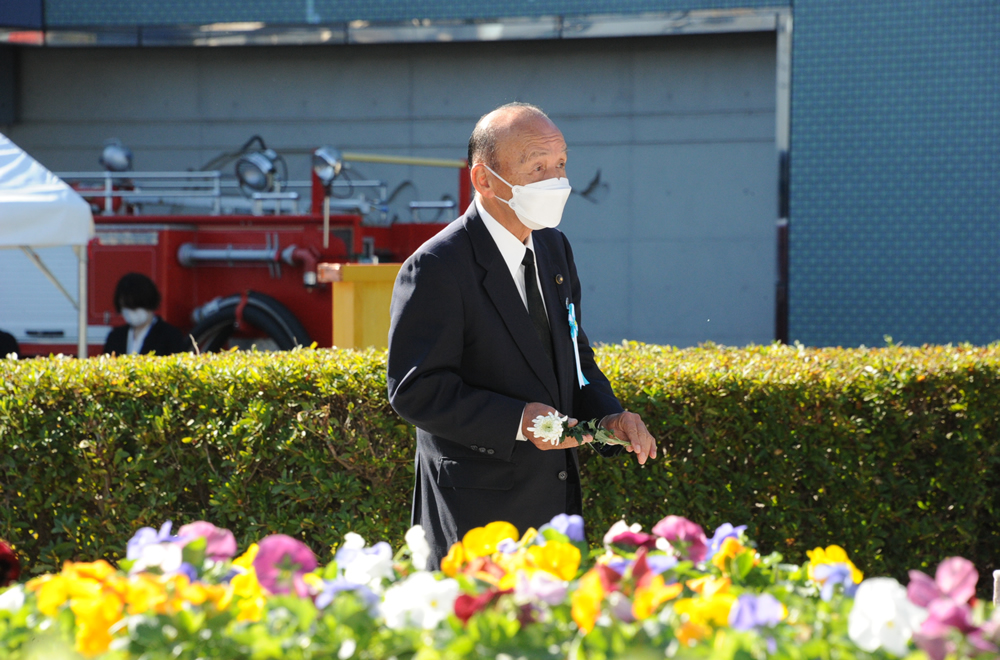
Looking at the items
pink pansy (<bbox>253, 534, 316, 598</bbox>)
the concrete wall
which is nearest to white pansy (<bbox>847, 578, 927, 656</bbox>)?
pink pansy (<bbox>253, 534, 316, 598</bbox>)

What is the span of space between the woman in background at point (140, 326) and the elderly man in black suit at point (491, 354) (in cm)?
423

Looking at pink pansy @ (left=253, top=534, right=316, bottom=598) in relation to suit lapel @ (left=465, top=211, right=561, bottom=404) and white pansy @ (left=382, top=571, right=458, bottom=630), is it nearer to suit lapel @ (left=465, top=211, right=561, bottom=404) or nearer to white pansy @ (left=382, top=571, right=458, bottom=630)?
white pansy @ (left=382, top=571, right=458, bottom=630)

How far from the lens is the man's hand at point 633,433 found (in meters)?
2.02

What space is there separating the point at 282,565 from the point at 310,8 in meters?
9.75

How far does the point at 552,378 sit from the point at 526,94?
8706mm

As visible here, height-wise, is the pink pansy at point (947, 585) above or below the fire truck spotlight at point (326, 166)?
below

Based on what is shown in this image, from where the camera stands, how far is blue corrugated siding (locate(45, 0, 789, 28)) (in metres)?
9.83

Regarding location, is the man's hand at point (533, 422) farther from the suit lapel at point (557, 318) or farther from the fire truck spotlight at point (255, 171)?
the fire truck spotlight at point (255, 171)

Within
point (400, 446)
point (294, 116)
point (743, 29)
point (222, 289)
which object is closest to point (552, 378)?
Result: point (400, 446)

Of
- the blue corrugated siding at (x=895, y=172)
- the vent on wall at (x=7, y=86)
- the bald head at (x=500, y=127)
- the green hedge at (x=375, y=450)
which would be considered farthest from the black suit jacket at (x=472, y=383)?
the vent on wall at (x=7, y=86)

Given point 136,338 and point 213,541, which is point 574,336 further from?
point 136,338

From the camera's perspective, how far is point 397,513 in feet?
10.6

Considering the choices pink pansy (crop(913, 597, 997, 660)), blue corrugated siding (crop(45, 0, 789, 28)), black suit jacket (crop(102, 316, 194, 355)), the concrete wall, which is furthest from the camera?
the concrete wall

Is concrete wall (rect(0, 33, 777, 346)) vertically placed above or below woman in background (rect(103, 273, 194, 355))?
above
